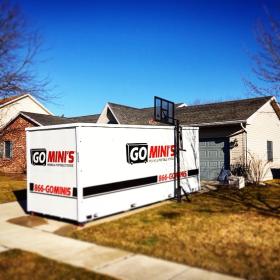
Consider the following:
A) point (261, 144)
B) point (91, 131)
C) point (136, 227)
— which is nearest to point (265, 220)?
point (136, 227)

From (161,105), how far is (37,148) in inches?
202

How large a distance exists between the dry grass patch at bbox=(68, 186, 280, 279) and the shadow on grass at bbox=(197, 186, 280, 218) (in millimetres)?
32

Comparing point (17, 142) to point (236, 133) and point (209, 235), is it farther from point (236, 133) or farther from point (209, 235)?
point (209, 235)

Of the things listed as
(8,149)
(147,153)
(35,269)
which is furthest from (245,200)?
(8,149)

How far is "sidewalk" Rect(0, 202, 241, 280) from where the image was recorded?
6.27m

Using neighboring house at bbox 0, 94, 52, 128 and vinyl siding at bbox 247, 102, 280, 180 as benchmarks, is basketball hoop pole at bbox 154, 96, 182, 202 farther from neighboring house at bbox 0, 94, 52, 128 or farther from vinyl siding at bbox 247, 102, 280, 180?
neighboring house at bbox 0, 94, 52, 128

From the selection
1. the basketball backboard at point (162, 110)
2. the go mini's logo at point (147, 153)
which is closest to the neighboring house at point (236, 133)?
the basketball backboard at point (162, 110)

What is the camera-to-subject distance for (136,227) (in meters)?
9.73

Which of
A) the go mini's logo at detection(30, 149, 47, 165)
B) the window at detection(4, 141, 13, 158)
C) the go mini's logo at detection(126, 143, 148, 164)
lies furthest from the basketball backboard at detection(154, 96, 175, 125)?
the window at detection(4, 141, 13, 158)

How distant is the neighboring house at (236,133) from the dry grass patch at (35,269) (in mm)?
13560

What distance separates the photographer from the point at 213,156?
1972 cm

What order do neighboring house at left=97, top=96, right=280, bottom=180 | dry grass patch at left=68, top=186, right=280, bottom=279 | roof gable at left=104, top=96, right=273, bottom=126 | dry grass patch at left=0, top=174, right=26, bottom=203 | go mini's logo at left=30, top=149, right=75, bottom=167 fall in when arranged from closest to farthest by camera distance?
1. dry grass patch at left=68, top=186, right=280, bottom=279
2. go mini's logo at left=30, top=149, right=75, bottom=167
3. dry grass patch at left=0, top=174, right=26, bottom=203
4. neighboring house at left=97, top=96, right=280, bottom=180
5. roof gable at left=104, top=96, right=273, bottom=126

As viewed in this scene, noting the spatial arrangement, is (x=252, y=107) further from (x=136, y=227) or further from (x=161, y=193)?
(x=136, y=227)

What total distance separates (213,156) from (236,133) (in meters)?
1.95
